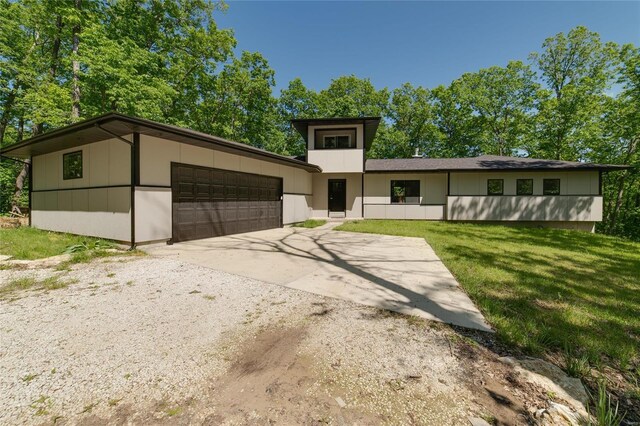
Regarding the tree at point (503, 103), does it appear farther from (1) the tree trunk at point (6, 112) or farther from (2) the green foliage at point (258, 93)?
(1) the tree trunk at point (6, 112)

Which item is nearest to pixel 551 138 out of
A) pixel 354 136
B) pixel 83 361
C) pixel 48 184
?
pixel 354 136

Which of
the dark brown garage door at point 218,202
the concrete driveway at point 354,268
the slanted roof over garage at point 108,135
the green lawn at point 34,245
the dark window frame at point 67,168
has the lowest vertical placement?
the concrete driveway at point 354,268

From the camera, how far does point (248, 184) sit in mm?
10391

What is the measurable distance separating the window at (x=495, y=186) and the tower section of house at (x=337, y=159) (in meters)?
7.26

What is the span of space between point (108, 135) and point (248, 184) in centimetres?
455

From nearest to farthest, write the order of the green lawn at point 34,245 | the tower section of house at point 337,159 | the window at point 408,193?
1. the green lawn at point 34,245
2. the tower section of house at point 337,159
3. the window at point 408,193

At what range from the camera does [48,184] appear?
9648 millimetres

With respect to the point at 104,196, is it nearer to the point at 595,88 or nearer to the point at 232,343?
the point at 232,343

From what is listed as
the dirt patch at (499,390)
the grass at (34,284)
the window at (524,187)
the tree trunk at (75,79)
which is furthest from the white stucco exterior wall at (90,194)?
the window at (524,187)

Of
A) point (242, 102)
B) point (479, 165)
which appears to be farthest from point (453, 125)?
point (242, 102)

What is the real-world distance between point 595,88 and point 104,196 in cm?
3368

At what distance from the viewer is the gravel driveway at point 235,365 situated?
1658mm

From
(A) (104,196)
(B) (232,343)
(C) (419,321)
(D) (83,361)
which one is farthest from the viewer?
(A) (104,196)

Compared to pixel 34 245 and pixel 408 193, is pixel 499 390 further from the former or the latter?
pixel 408 193
